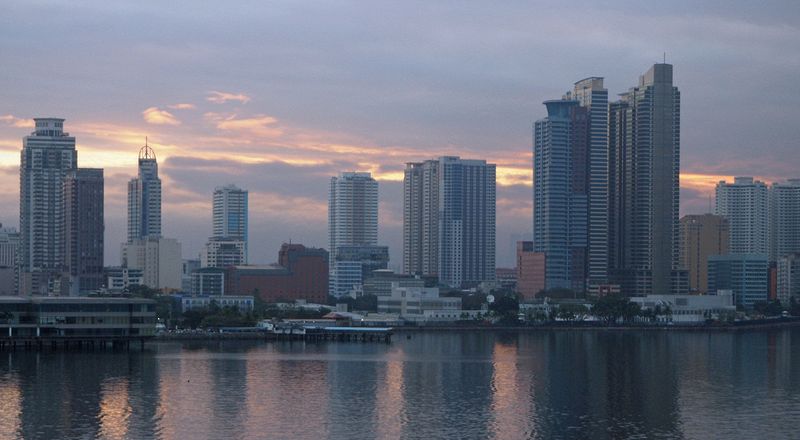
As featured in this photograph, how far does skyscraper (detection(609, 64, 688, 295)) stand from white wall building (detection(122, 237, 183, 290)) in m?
64.1

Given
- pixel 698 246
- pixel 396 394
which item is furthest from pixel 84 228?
pixel 396 394

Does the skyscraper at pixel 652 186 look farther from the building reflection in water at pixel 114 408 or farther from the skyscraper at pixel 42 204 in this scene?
the building reflection in water at pixel 114 408

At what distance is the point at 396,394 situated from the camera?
54625 millimetres

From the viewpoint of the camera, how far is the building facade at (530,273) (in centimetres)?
17762

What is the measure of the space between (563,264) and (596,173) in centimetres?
1417

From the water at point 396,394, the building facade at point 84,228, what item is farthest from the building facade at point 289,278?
the water at point 396,394

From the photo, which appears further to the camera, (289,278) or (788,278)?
(788,278)

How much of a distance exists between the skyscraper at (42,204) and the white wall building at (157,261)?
55.2 feet

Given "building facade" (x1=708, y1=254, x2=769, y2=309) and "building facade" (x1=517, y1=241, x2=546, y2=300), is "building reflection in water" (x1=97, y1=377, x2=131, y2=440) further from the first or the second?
"building facade" (x1=708, y1=254, x2=769, y2=309)

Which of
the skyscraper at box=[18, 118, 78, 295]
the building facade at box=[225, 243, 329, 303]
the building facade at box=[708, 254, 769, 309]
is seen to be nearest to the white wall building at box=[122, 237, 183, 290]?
the building facade at box=[225, 243, 329, 303]

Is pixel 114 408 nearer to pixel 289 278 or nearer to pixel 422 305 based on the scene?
pixel 422 305

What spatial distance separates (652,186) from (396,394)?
11652cm

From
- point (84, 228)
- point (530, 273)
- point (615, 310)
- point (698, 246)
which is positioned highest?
point (84, 228)

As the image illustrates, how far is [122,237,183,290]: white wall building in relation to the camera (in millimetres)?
174875
